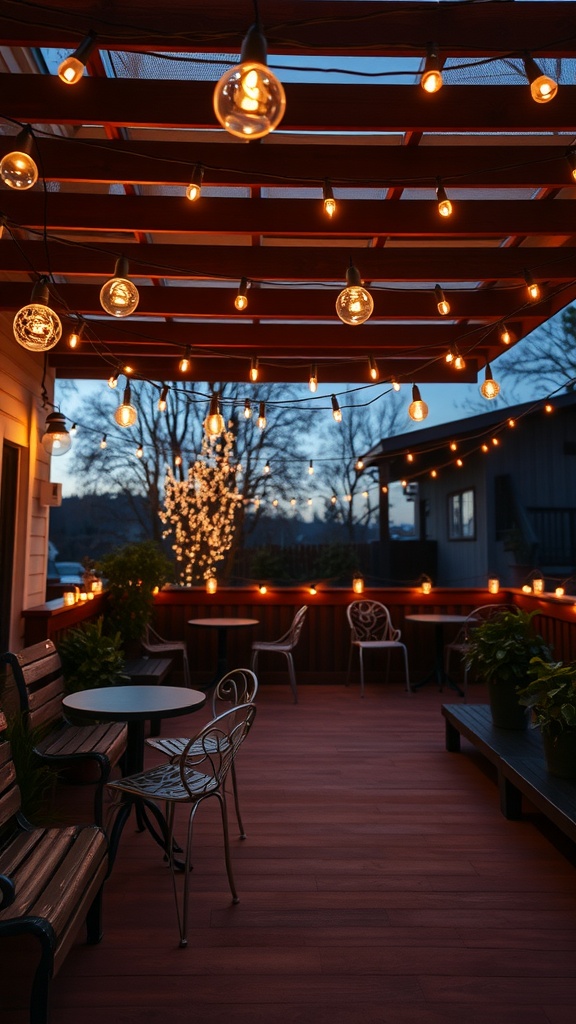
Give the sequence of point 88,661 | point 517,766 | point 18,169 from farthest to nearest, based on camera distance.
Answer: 1. point 88,661
2. point 517,766
3. point 18,169

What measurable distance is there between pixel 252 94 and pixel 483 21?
1652 mm

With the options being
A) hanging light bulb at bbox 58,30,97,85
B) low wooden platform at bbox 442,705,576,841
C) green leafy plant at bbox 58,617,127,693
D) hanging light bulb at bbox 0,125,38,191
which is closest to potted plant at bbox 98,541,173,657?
green leafy plant at bbox 58,617,127,693

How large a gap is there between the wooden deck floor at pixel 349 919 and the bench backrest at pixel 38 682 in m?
0.70

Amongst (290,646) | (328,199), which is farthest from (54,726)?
(290,646)

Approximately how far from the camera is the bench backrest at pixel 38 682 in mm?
3094

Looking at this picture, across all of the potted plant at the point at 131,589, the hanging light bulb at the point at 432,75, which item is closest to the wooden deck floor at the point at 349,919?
the potted plant at the point at 131,589

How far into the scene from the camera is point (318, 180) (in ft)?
10.4

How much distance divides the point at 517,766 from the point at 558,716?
418 mm

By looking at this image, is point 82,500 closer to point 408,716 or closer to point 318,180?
point 408,716

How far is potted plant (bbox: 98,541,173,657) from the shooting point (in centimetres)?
605

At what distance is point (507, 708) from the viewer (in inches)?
165

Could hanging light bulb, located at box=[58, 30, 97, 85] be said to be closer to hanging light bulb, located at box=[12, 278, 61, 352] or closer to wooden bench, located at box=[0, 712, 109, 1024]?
hanging light bulb, located at box=[12, 278, 61, 352]

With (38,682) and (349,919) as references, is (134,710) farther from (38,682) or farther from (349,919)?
(349,919)

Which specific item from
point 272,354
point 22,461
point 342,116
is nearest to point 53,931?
point 342,116
